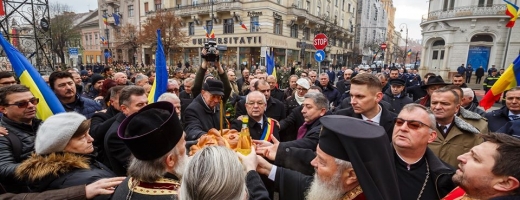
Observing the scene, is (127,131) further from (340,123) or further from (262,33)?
(262,33)

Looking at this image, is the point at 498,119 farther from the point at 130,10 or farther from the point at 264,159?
the point at 130,10

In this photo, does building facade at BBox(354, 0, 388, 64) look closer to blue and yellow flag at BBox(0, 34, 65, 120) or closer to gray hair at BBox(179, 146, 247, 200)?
blue and yellow flag at BBox(0, 34, 65, 120)

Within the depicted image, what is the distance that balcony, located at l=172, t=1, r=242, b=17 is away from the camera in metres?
30.2

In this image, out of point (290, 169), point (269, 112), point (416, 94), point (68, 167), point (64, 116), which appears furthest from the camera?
point (416, 94)

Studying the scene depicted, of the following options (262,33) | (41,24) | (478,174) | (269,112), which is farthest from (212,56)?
(262,33)

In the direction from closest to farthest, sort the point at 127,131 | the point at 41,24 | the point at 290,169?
the point at 127,131 → the point at 290,169 → the point at 41,24

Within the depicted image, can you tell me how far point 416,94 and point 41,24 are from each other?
42.3 ft

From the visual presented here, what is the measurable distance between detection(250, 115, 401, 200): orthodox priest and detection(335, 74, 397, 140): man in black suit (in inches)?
72.2

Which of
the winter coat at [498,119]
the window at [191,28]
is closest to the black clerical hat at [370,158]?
the winter coat at [498,119]

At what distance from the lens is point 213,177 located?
4.54 feet

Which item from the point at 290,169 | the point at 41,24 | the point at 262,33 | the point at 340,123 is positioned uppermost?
the point at 262,33

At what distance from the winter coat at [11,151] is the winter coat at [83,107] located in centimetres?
132

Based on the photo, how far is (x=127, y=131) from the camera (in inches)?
69.1

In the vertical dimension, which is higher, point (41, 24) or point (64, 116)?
point (41, 24)
